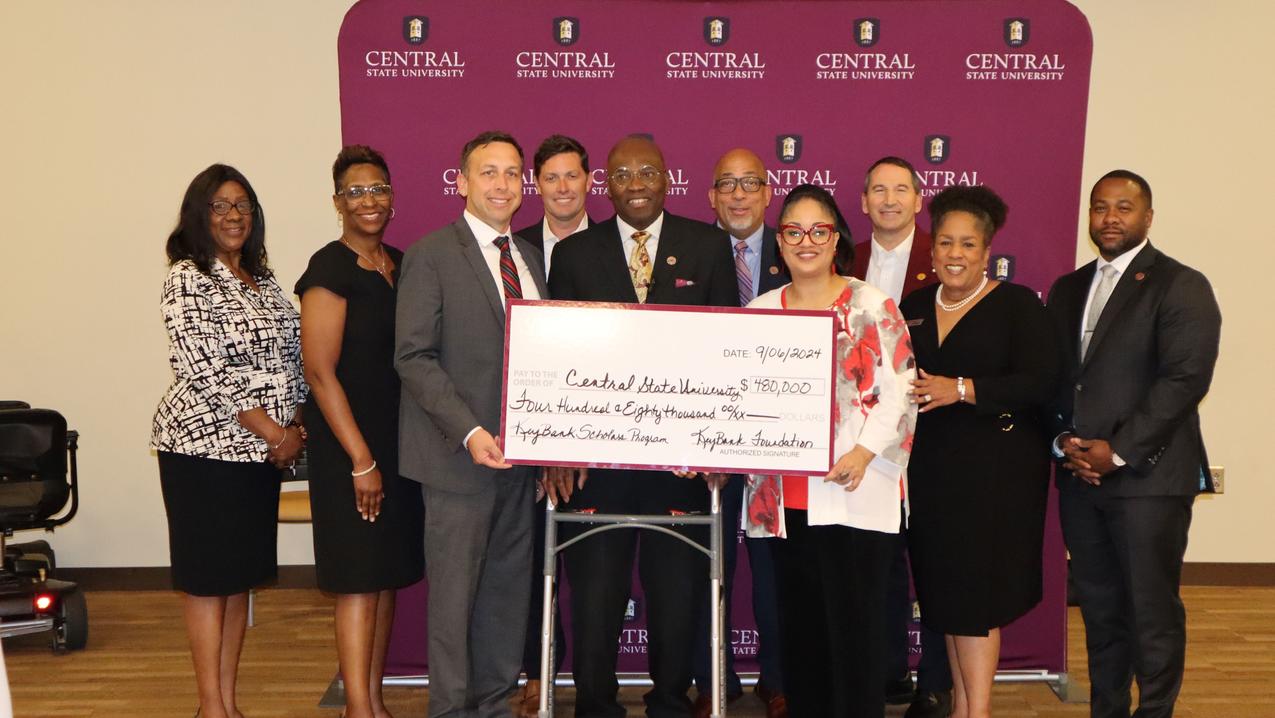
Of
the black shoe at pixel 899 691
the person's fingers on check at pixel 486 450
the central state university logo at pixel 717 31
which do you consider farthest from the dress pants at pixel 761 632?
the central state university logo at pixel 717 31

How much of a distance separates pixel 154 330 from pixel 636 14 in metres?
3.18

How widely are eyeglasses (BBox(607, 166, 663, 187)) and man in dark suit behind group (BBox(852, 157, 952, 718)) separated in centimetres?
92

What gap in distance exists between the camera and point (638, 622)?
14.6ft

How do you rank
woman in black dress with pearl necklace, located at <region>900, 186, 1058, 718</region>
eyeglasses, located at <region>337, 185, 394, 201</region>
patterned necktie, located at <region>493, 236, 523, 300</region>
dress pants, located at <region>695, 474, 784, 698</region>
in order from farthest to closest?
dress pants, located at <region>695, 474, 784, 698</region> < eyeglasses, located at <region>337, 185, 394, 201</region> < patterned necktie, located at <region>493, 236, 523, 300</region> < woman in black dress with pearl necklace, located at <region>900, 186, 1058, 718</region>

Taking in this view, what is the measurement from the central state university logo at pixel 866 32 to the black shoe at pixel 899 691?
2515mm

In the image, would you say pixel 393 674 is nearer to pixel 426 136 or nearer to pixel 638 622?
pixel 638 622

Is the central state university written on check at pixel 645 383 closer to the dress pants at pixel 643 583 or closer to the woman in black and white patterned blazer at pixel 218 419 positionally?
the dress pants at pixel 643 583

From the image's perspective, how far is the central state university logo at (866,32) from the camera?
14.0 feet

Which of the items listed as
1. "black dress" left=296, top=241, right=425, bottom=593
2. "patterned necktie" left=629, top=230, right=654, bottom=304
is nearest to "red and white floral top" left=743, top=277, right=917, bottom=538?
"patterned necktie" left=629, top=230, right=654, bottom=304

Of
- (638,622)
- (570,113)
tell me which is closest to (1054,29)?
(570,113)

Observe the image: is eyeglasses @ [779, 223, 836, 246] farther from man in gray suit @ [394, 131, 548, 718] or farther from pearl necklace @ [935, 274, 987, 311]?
man in gray suit @ [394, 131, 548, 718]

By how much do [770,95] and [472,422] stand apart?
80.8 inches

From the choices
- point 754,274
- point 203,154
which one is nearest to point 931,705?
point 754,274

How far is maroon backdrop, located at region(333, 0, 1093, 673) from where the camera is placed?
13.9ft
